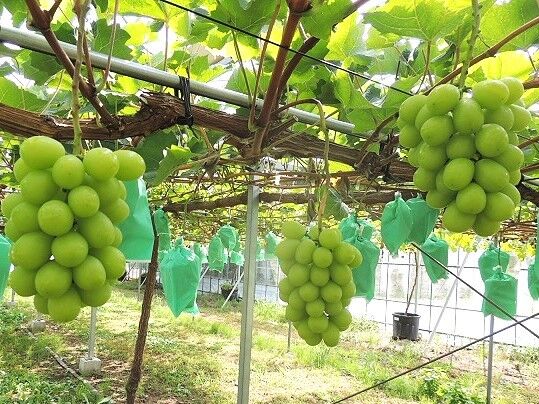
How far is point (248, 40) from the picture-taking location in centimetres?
110

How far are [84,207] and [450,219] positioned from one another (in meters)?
0.42

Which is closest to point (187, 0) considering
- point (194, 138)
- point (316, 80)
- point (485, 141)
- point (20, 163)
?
point (316, 80)

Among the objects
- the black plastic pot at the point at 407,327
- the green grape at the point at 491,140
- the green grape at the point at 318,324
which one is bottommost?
the black plastic pot at the point at 407,327

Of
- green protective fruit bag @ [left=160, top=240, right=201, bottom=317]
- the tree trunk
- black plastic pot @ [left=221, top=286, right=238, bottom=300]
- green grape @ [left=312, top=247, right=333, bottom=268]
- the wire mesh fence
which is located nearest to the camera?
green grape @ [left=312, top=247, right=333, bottom=268]

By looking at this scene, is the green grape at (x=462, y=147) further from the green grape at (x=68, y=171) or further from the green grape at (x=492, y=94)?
the green grape at (x=68, y=171)

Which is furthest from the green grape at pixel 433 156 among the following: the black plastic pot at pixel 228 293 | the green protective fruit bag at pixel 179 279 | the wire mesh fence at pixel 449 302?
the black plastic pot at pixel 228 293

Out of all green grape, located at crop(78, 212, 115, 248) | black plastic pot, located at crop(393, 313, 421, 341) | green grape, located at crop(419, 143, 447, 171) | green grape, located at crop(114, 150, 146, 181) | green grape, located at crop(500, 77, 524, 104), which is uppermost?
green grape, located at crop(500, 77, 524, 104)

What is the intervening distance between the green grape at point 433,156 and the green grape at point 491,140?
4cm

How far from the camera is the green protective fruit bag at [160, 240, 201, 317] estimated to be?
7.35 ft

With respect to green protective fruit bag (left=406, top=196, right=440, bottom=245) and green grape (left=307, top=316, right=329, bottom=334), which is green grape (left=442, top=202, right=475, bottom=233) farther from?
green protective fruit bag (left=406, top=196, right=440, bottom=245)

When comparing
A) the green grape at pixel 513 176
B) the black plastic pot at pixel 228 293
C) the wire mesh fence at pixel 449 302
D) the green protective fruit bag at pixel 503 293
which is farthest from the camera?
the black plastic pot at pixel 228 293

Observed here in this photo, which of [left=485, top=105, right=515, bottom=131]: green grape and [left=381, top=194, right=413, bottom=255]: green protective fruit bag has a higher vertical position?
[left=485, top=105, right=515, bottom=131]: green grape

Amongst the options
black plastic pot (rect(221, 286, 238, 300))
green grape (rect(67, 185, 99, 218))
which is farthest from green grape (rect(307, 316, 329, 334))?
black plastic pot (rect(221, 286, 238, 300))

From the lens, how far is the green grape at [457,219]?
621 millimetres
